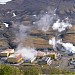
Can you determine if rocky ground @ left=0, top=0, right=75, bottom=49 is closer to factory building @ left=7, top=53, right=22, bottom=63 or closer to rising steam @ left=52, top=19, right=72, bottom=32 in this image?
rising steam @ left=52, top=19, right=72, bottom=32

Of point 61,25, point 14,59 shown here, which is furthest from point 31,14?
point 14,59

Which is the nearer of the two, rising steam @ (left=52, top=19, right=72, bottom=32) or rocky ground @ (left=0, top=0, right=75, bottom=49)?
rocky ground @ (left=0, top=0, right=75, bottom=49)

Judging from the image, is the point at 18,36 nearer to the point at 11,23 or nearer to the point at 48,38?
the point at 48,38

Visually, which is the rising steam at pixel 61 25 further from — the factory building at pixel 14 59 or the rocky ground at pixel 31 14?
the factory building at pixel 14 59

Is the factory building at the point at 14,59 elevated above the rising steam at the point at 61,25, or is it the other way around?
the rising steam at the point at 61,25

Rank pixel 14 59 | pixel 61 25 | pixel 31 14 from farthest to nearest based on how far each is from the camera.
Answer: pixel 31 14, pixel 61 25, pixel 14 59

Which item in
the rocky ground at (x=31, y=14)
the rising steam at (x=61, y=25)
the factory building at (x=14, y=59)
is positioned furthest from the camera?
the rising steam at (x=61, y=25)

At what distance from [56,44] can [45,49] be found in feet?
6.92

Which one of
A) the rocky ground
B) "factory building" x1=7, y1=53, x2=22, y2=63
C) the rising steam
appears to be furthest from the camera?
the rising steam

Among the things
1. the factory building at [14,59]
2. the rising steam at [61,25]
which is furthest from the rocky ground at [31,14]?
the factory building at [14,59]

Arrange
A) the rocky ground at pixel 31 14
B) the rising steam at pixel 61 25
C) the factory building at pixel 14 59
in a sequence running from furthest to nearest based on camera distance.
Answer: the rising steam at pixel 61 25
the rocky ground at pixel 31 14
the factory building at pixel 14 59

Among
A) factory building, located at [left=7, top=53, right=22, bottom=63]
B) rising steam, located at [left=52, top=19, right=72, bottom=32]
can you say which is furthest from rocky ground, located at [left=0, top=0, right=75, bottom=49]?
factory building, located at [left=7, top=53, right=22, bottom=63]

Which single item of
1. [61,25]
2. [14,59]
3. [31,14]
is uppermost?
[31,14]

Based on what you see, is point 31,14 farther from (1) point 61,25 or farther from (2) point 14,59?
(2) point 14,59
